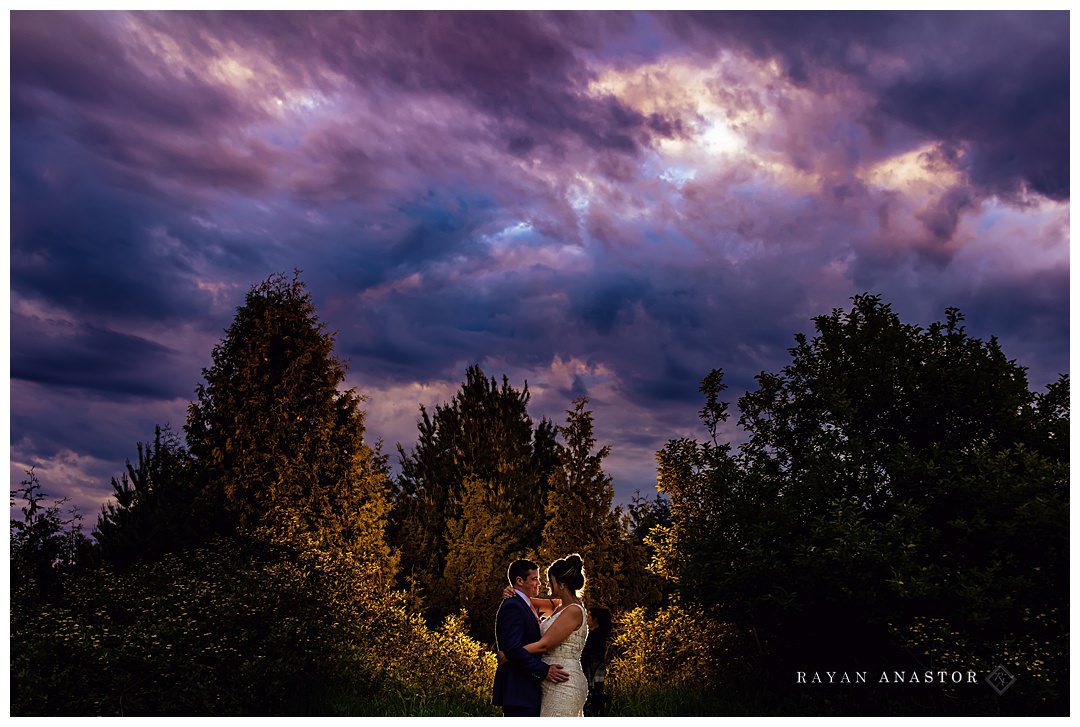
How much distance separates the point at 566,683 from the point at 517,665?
0.66m

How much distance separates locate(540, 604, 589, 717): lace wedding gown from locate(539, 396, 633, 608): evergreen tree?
36.4 ft

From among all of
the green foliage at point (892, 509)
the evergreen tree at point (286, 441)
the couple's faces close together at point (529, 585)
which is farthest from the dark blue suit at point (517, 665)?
the evergreen tree at point (286, 441)

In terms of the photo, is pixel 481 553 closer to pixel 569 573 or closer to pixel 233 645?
pixel 233 645

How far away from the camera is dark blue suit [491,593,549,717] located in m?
6.40

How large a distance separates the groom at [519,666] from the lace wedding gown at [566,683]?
0.11m

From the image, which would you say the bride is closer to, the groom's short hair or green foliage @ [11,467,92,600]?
the groom's short hair

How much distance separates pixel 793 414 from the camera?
12.8m

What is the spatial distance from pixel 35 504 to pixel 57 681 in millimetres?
5834

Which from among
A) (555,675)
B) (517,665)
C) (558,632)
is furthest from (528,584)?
(555,675)

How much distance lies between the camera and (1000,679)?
1007cm

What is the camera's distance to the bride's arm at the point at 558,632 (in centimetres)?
651

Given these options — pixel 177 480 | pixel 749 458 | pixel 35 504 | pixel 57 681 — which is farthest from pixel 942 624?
pixel 35 504

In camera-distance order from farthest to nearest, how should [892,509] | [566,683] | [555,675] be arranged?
1. [892,509]
2. [566,683]
3. [555,675]

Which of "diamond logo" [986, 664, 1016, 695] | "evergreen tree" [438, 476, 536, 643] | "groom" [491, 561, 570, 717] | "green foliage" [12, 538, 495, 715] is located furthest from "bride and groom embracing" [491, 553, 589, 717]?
"evergreen tree" [438, 476, 536, 643]
